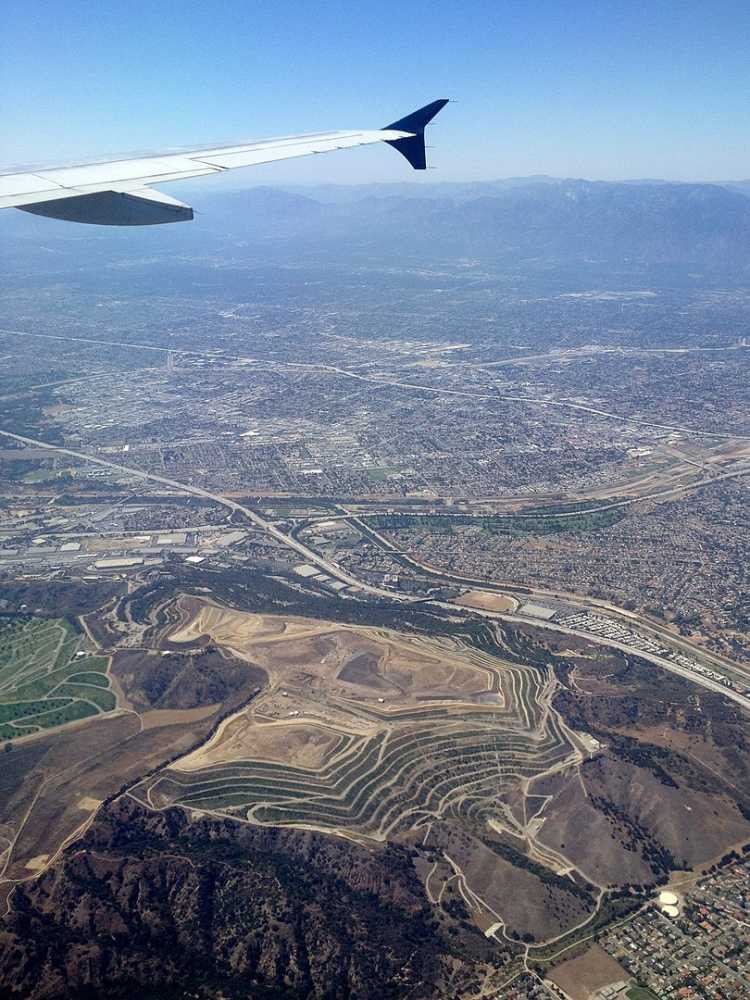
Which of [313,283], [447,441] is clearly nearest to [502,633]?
[447,441]

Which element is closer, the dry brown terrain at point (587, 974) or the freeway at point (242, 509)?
the dry brown terrain at point (587, 974)

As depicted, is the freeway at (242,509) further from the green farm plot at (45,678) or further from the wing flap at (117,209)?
the wing flap at (117,209)

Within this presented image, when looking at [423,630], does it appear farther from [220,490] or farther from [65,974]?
[220,490]

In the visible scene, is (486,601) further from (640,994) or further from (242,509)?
(640,994)

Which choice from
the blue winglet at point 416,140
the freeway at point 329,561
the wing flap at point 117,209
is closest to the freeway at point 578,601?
the freeway at point 329,561

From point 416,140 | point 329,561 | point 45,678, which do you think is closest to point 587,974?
point 416,140

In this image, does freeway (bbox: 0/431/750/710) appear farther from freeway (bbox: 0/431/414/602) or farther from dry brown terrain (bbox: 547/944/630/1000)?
dry brown terrain (bbox: 547/944/630/1000)
